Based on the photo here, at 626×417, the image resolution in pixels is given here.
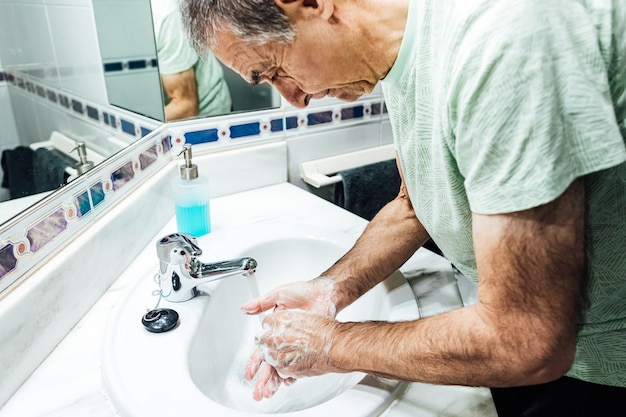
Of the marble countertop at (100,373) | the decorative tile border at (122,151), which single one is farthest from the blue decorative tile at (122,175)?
the marble countertop at (100,373)

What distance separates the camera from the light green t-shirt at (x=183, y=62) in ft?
3.47

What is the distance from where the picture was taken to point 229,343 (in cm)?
84

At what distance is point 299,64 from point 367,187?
2.36 ft

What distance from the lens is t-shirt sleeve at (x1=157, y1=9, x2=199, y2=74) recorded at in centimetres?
107

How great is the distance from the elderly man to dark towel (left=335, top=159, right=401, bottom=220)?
1.79ft

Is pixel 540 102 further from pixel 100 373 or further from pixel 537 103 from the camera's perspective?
pixel 100 373

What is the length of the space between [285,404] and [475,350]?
1.25ft

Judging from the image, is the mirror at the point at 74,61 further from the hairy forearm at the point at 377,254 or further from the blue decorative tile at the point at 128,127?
the hairy forearm at the point at 377,254

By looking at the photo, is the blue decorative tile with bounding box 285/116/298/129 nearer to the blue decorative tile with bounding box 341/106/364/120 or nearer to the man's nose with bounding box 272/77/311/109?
Result: the blue decorative tile with bounding box 341/106/364/120

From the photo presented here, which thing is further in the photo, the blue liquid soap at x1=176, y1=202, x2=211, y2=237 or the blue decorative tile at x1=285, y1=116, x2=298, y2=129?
the blue decorative tile at x1=285, y1=116, x2=298, y2=129

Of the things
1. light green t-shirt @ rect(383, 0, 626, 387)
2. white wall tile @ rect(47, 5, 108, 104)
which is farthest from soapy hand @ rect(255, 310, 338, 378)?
white wall tile @ rect(47, 5, 108, 104)

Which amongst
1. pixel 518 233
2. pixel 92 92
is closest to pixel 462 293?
pixel 518 233

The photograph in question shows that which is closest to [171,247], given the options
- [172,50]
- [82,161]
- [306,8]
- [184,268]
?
[184,268]

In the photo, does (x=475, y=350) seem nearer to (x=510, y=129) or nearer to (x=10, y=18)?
(x=510, y=129)
